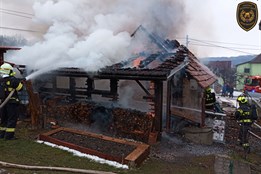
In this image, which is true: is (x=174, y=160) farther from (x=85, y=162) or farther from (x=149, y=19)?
(x=149, y=19)

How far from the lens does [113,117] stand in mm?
7961

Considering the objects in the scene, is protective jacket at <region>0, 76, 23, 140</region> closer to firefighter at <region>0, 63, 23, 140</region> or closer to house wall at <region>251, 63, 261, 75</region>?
firefighter at <region>0, 63, 23, 140</region>

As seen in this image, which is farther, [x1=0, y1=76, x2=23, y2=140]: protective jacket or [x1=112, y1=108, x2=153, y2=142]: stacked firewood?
[x1=112, y1=108, x2=153, y2=142]: stacked firewood

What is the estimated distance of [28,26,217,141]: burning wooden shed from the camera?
7471 millimetres

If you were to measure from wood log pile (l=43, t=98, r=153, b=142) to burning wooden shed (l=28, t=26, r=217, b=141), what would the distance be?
8 cm

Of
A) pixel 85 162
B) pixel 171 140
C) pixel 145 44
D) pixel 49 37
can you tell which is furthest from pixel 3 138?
pixel 145 44

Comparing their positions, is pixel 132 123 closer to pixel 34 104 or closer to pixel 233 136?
pixel 34 104

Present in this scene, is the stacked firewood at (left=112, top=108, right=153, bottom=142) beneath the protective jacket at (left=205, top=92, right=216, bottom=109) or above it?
beneath

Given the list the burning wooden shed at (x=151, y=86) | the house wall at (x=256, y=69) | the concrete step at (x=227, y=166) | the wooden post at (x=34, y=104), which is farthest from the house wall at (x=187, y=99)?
the house wall at (x=256, y=69)

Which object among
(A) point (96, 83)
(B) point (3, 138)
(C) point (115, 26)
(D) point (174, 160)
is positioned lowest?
(D) point (174, 160)

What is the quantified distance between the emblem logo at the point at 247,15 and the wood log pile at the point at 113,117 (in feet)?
18.4

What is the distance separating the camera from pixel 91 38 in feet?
29.8

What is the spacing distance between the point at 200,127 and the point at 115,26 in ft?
17.2

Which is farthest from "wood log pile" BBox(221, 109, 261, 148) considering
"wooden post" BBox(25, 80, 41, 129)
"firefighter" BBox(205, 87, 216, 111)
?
"wooden post" BBox(25, 80, 41, 129)
